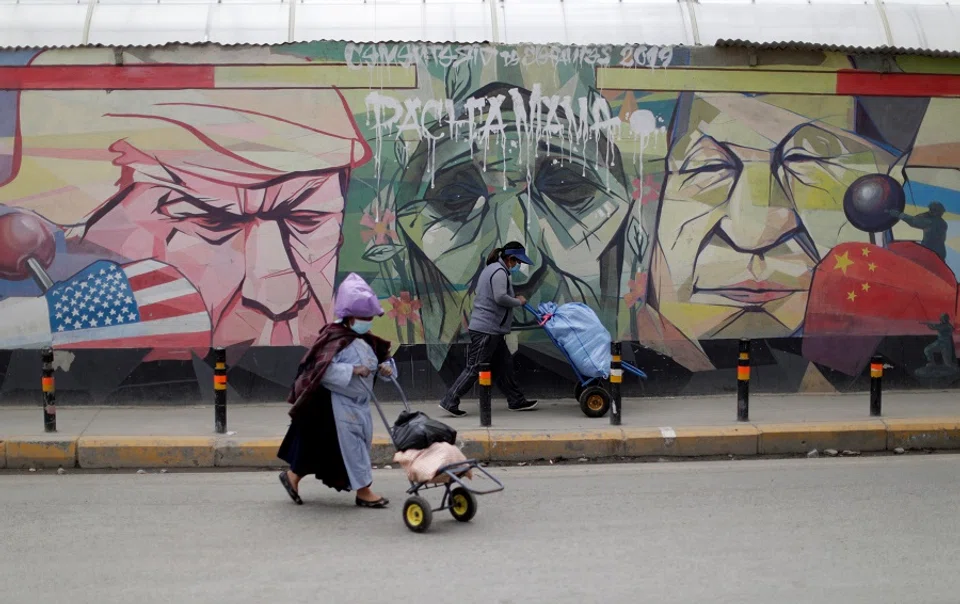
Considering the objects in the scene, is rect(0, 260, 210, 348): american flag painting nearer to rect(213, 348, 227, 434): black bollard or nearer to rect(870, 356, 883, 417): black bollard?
rect(213, 348, 227, 434): black bollard

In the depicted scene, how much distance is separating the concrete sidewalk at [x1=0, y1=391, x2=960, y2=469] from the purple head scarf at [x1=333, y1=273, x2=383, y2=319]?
7.60ft

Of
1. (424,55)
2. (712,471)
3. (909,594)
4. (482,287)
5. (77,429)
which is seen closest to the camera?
(909,594)

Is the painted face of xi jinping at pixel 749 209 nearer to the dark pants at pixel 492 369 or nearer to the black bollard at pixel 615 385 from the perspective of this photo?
the dark pants at pixel 492 369

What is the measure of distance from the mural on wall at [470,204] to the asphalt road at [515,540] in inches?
116

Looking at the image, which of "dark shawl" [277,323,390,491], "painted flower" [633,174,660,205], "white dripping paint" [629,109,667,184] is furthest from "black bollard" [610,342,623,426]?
"dark shawl" [277,323,390,491]

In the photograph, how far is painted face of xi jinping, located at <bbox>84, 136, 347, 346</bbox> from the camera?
11.3 m

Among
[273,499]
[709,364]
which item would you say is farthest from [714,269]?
[273,499]

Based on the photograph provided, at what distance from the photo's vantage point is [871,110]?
12.0 m

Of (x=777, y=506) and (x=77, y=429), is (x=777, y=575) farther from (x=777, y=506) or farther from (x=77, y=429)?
(x=77, y=429)

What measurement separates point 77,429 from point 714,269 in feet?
22.6

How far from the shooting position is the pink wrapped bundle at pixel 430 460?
Result: 22.8 ft

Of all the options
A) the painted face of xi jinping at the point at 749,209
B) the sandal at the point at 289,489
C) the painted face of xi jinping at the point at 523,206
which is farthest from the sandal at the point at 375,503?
the painted face of xi jinping at the point at 749,209

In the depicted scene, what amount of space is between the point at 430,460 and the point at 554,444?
2.66 meters

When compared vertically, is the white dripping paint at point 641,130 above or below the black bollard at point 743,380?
above
